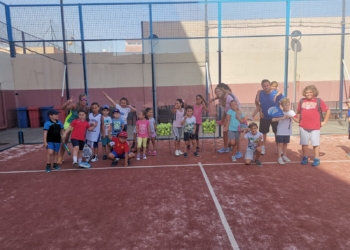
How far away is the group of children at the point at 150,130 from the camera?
598 centimetres

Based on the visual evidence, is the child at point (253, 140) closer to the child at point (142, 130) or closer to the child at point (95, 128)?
the child at point (142, 130)

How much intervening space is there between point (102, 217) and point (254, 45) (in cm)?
1080

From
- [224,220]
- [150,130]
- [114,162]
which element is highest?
[150,130]

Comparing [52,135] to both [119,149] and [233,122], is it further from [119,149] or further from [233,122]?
[233,122]

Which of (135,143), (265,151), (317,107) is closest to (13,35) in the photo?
(135,143)

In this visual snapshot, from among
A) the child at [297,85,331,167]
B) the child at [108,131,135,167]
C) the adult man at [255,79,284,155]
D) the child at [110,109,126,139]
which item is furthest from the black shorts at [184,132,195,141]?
the child at [297,85,331,167]

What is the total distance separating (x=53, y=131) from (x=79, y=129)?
52cm

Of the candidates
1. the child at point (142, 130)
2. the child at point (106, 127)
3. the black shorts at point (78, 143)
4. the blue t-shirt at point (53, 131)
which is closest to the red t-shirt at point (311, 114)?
the child at point (142, 130)

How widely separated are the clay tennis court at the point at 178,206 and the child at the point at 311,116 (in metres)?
0.55

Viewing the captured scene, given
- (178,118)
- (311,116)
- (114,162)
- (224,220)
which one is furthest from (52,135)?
(311,116)

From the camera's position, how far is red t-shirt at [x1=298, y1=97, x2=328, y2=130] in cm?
588

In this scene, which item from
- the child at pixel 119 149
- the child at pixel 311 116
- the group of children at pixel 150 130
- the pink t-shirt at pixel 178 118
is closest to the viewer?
the child at pixel 311 116

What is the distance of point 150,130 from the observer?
23.0 ft

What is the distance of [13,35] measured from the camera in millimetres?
8578
